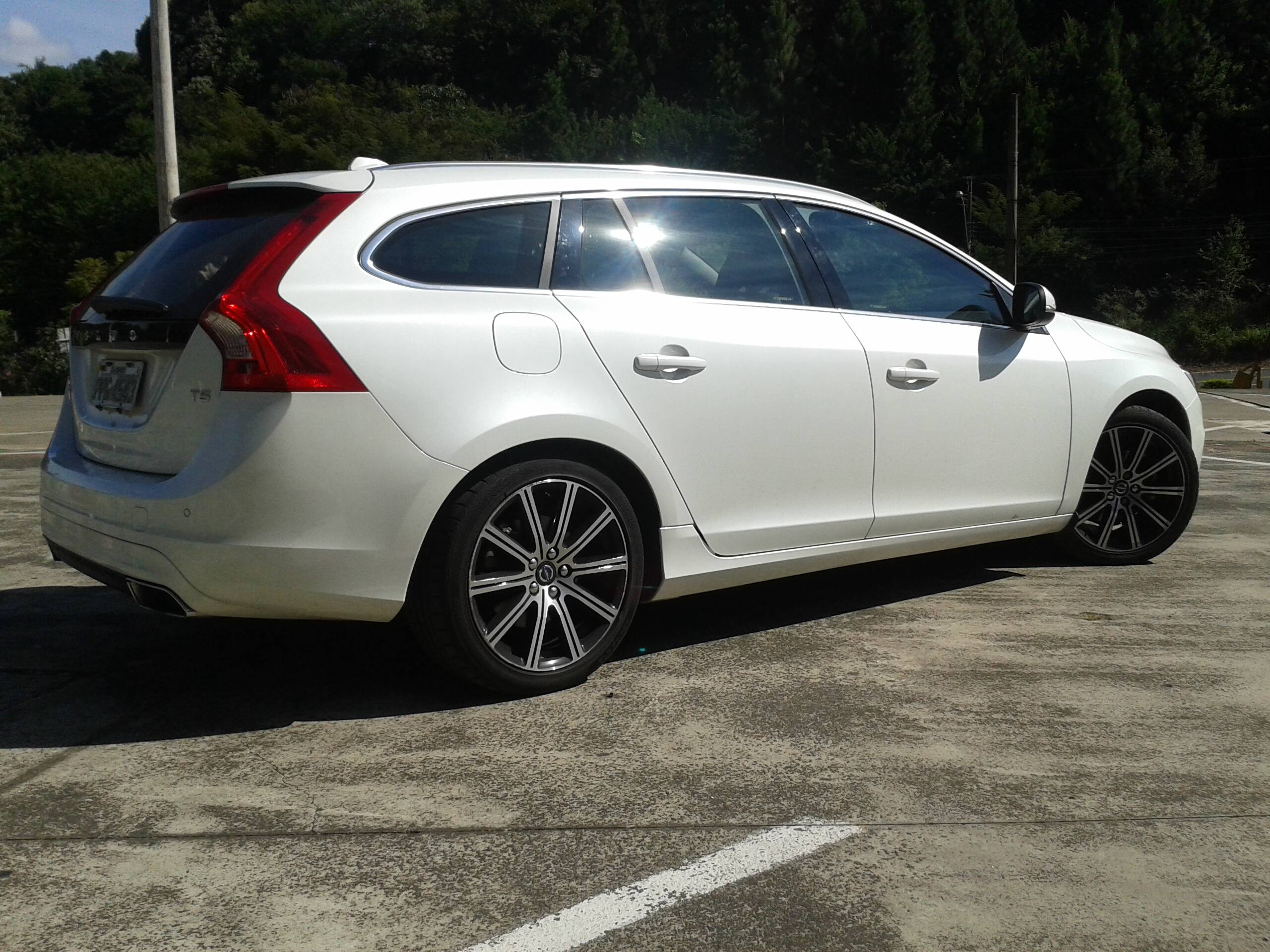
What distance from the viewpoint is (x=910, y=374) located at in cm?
473

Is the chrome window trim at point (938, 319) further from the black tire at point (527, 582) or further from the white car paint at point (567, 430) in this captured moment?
the black tire at point (527, 582)

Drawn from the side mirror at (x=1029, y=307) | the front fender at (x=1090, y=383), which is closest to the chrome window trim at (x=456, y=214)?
the side mirror at (x=1029, y=307)

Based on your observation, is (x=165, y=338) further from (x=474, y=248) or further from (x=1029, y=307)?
(x=1029, y=307)

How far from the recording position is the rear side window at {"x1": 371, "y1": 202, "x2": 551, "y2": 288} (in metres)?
3.74

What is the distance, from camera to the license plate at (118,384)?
3.77 meters

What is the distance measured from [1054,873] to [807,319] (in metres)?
2.32

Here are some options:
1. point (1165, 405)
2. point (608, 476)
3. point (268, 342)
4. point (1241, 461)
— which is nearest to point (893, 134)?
point (1241, 461)

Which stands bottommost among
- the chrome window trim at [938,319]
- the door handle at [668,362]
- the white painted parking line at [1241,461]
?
the white painted parking line at [1241,461]

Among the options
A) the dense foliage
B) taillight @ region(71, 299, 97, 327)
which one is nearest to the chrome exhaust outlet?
taillight @ region(71, 299, 97, 327)

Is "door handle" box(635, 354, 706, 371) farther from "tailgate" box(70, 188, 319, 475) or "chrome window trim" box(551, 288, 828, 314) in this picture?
"tailgate" box(70, 188, 319, 475)

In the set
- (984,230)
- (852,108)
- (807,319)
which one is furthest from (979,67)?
(807,319)

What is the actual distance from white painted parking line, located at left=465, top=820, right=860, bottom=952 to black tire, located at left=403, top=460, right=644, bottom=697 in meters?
1.20

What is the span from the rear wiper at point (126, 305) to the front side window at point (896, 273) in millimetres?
2263

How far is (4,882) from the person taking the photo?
264 cm
